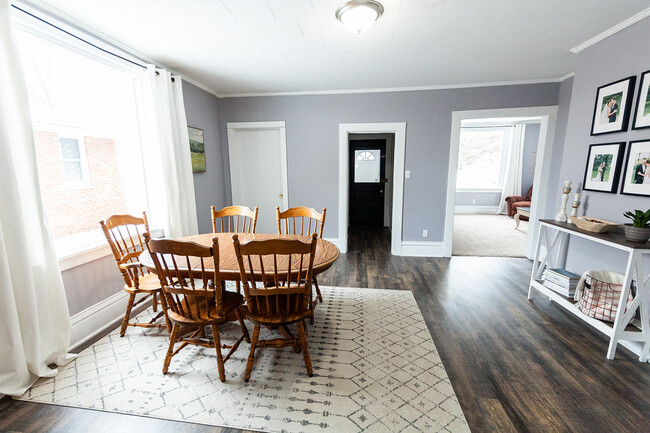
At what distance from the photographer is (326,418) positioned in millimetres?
1420

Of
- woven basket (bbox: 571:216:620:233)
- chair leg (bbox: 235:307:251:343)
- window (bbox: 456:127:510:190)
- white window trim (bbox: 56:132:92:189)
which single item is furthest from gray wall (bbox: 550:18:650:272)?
window (bbox: 456:127:510:190)

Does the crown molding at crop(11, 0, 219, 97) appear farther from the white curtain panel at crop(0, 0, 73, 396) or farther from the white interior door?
the white interior door

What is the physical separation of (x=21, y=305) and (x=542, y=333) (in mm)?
3750

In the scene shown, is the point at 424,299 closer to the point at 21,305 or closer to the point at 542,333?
the point at 542,333

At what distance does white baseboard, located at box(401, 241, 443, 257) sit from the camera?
4.10 m

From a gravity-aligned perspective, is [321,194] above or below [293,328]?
above

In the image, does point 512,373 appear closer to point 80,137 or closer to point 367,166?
point 80,137

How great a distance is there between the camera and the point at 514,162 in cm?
722

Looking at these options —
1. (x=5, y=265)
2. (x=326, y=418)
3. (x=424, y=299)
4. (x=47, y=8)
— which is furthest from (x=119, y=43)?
(x=424, y=299)

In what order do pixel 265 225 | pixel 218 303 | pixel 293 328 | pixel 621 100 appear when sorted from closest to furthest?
pixel 218 303
pixel 621 100
pixel 293 328
pixel 265 225

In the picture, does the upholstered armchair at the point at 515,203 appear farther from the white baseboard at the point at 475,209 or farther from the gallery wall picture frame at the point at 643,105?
the gallery wall picture frame at the point at 643,105

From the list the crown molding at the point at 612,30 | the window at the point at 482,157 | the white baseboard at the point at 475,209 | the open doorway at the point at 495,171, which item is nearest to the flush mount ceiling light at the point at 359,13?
the crown molding at the point at 612,30

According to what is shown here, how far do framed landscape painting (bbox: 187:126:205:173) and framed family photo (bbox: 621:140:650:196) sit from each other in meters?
4.40

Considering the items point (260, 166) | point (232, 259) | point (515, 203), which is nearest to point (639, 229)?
point (232, 259)
